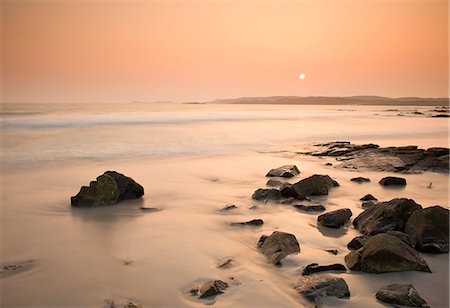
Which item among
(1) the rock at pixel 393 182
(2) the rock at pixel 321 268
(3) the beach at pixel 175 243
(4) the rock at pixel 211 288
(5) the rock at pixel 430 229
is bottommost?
(3) the beach at pixel 175 243

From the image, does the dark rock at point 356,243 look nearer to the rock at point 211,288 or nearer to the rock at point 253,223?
the rock at point 253,223

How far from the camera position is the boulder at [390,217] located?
208 inches

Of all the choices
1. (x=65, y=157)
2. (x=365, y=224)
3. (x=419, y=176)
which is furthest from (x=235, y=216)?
(x=65, y=157)

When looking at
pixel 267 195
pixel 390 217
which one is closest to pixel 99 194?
pixel 267 195

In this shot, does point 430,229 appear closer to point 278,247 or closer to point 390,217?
point 390,217

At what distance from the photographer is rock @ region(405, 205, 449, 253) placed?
4.80m

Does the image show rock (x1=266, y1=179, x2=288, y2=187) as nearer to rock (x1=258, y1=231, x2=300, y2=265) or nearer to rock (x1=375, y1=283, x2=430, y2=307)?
rock (x1=258, y1=231, x2=300, y2=265)

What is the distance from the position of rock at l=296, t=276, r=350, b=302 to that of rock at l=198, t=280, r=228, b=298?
0.85 meters

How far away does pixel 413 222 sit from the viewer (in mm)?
5125

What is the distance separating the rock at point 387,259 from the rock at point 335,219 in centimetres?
152

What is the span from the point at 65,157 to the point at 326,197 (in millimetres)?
12258

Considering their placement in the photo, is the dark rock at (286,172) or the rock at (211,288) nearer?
the rock at (211,288)

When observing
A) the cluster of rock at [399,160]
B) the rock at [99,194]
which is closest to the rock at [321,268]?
the rock at [99,194]

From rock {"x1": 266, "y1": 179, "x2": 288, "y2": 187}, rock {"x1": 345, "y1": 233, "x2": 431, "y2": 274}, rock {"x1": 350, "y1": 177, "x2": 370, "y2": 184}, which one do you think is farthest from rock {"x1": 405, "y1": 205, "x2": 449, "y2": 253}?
rock {"x1": 350, "y1": 177, "x2": 370, "y2": 184}
